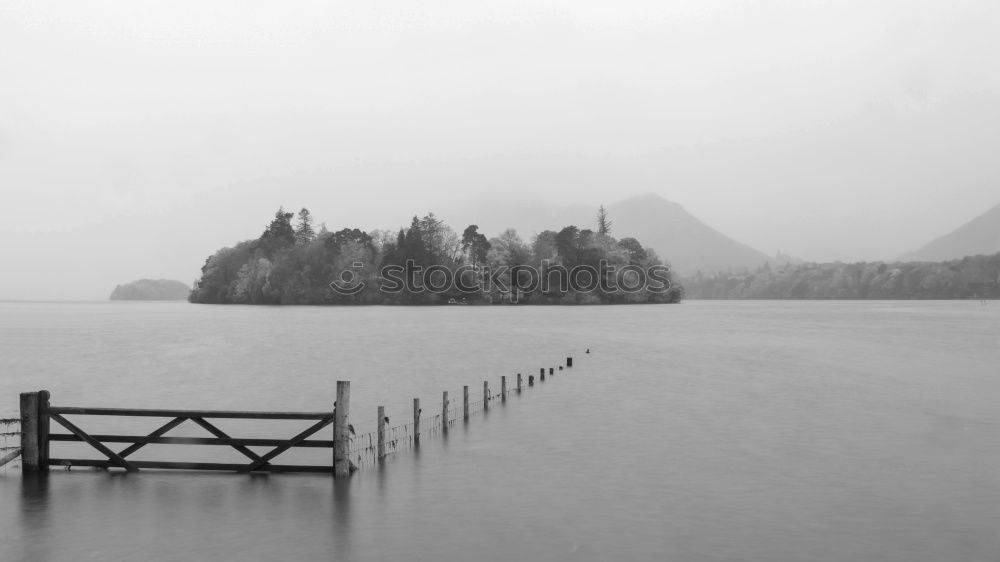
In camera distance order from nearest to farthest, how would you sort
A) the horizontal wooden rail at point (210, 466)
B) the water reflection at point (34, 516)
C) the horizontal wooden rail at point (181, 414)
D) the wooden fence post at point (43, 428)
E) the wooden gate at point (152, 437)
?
the water reflection at point (34, 516)
the horizontal wooden rail at point (181, 414)
the wooden gate at point (152, 437)
the wooden fence post at point (43, 428)
the horizontal wooden rail at point (210, 466)

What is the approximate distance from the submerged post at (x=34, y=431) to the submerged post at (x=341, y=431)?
26.3ft

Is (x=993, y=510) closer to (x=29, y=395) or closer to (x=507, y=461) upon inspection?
(x=507, y=461)

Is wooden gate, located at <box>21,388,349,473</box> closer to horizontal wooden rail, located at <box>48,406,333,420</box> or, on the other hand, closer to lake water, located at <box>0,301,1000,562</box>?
horizontal wooden rail, located at <box>48,406,333,420</box>

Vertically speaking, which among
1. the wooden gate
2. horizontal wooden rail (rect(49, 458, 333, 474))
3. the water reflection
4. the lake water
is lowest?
the lake water

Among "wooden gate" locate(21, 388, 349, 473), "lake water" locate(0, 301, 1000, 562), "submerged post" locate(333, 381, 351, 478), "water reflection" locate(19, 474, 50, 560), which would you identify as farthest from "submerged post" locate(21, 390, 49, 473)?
"submerged post" locate(333, 381, 351, 478)

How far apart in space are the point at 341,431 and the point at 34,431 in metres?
8.72

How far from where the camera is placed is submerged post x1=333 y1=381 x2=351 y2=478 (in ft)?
69.6

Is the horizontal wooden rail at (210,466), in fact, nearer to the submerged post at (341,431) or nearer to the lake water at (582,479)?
the lake water at (582,479)

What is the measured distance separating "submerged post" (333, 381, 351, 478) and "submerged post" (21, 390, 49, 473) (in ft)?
26.3

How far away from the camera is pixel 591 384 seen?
57.7 m

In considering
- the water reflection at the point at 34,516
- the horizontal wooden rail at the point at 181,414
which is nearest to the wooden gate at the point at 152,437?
the horizontal wooden rail at the point at 181,414

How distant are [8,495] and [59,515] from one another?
2.56 metres

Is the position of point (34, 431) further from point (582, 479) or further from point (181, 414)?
point (582, 479)

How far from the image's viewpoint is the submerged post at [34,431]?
848 inches
